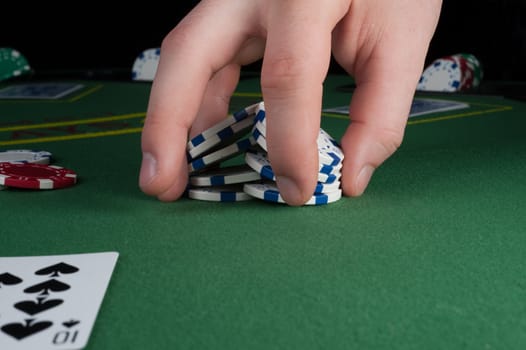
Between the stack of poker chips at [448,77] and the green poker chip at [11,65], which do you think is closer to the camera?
the stack of poker chips at [448,77]

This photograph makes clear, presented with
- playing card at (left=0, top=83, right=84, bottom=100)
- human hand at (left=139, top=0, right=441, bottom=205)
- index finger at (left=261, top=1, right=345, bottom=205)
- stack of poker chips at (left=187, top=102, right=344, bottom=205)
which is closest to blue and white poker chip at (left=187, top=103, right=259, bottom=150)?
stack of poker chips at (left=187, top=102, right=344, bottom=205)

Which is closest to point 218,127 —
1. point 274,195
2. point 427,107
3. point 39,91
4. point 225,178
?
point 225,178

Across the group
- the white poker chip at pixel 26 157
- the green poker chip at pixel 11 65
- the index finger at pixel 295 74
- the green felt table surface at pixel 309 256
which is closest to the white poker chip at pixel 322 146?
the green felt table surface at pixel 309 256

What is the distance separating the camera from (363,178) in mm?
1623

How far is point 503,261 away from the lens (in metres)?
1.18

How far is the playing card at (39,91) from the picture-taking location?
4.23 m

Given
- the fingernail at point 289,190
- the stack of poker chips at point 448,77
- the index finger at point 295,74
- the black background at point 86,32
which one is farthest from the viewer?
the black background at point 86,32

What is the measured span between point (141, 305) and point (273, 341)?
23cm

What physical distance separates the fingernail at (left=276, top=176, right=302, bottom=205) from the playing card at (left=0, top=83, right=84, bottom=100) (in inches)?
119

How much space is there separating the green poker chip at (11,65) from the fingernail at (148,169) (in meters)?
4.56

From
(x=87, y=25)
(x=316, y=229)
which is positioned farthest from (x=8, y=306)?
(x=87, y=25)

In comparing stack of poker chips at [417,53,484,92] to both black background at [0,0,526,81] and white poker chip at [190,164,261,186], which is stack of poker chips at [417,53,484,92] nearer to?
black background at [0,0,526,81]

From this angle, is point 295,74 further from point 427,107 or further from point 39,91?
point 39,91

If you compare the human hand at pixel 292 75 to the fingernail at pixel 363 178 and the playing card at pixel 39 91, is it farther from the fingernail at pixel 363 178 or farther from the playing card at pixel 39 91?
the playing card at pixel 39 91
